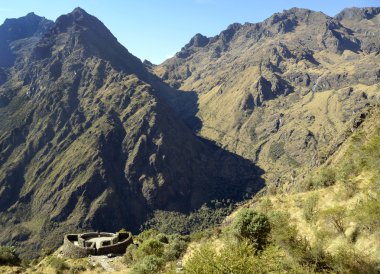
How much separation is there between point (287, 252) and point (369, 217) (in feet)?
24.0

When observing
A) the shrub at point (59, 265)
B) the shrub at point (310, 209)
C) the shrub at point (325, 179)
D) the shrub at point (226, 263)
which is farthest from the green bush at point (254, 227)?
the shrub at point (59, 265)

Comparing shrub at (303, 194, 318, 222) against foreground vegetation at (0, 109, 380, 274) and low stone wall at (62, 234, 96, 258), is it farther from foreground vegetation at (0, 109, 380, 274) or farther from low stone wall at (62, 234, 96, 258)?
low stone wall at (62, 234, 96, 258)

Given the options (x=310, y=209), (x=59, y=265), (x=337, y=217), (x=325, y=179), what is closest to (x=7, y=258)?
(x=59, y=265)

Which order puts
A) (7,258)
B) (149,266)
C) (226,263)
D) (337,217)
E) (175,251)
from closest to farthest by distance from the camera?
(226,263) → (337,217) → (149,266) → (175,251) → (7,258)

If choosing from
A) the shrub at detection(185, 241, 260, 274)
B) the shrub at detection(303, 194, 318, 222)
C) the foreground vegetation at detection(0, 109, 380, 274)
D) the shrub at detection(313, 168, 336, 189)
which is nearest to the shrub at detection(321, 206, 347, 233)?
the foreground vegetation at detection(0, 109, 380, 274)

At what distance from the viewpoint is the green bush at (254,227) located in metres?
40.8

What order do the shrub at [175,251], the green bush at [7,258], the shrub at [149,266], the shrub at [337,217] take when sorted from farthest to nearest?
1. the green bush at [7,258]
2. the shrub at [175,251]
3. the shrub at [149,266]
4. the shrub at [337,217]

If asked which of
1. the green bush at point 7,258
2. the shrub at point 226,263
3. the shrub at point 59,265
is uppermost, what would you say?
the shrub at point 226,263

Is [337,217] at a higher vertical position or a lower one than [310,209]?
higher

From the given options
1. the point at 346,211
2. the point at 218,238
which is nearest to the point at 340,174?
the point at 346,211

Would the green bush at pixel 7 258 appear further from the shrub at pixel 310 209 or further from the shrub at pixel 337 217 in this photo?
the shrub at pixel 337 217

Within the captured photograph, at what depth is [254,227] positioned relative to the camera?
41.1 meters

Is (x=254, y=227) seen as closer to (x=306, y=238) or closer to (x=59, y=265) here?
(x=306, y=238)

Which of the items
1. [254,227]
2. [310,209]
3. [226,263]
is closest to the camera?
[226,263]
